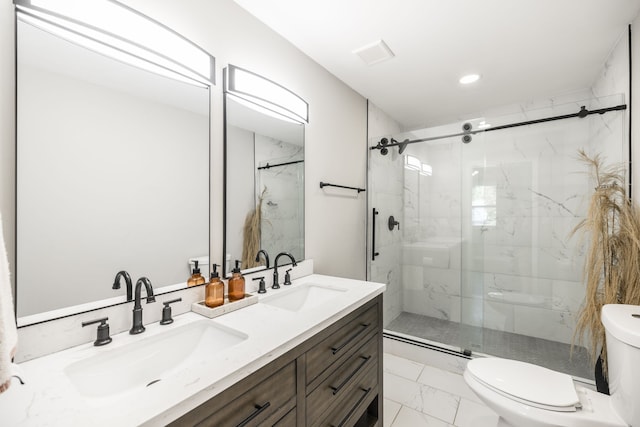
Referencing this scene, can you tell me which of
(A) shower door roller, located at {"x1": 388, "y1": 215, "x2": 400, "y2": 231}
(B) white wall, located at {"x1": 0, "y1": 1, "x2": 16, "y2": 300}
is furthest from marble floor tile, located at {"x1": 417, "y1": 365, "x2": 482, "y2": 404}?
(B) white wall, located at {"x1": 0, "y1": 1, "x2": 16, "y2": 300}

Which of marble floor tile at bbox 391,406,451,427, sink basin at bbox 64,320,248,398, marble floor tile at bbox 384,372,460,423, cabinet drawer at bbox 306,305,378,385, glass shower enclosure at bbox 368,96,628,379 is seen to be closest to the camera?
sink basin at bbox 64,320,248,398

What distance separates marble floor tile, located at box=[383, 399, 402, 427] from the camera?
179 centimetres

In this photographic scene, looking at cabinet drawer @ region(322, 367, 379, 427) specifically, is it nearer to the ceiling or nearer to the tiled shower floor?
the tiled shower floor

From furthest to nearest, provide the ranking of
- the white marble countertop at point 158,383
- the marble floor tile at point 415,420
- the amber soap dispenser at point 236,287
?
the marble floor tile at point 415,420, the amber soap dispenser at point 236,287, the white marble countertop at point 158,383

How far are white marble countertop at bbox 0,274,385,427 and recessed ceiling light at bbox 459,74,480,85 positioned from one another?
2.22m

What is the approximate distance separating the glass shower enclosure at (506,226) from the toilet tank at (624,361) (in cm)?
112

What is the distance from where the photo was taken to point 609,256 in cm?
165

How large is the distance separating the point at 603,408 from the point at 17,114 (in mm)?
2431

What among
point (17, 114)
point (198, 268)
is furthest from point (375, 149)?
point (17, 114)

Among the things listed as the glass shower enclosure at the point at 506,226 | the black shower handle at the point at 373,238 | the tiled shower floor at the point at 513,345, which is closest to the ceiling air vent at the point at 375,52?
the glass shower enclosure at the point at 506,226

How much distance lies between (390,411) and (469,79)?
2586 mm

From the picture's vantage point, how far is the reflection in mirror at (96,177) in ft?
2.93

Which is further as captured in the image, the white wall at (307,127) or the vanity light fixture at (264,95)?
the vanity light fixture at (264,95)

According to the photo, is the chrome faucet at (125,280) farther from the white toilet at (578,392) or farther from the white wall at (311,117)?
the white toilet at (578,392)
